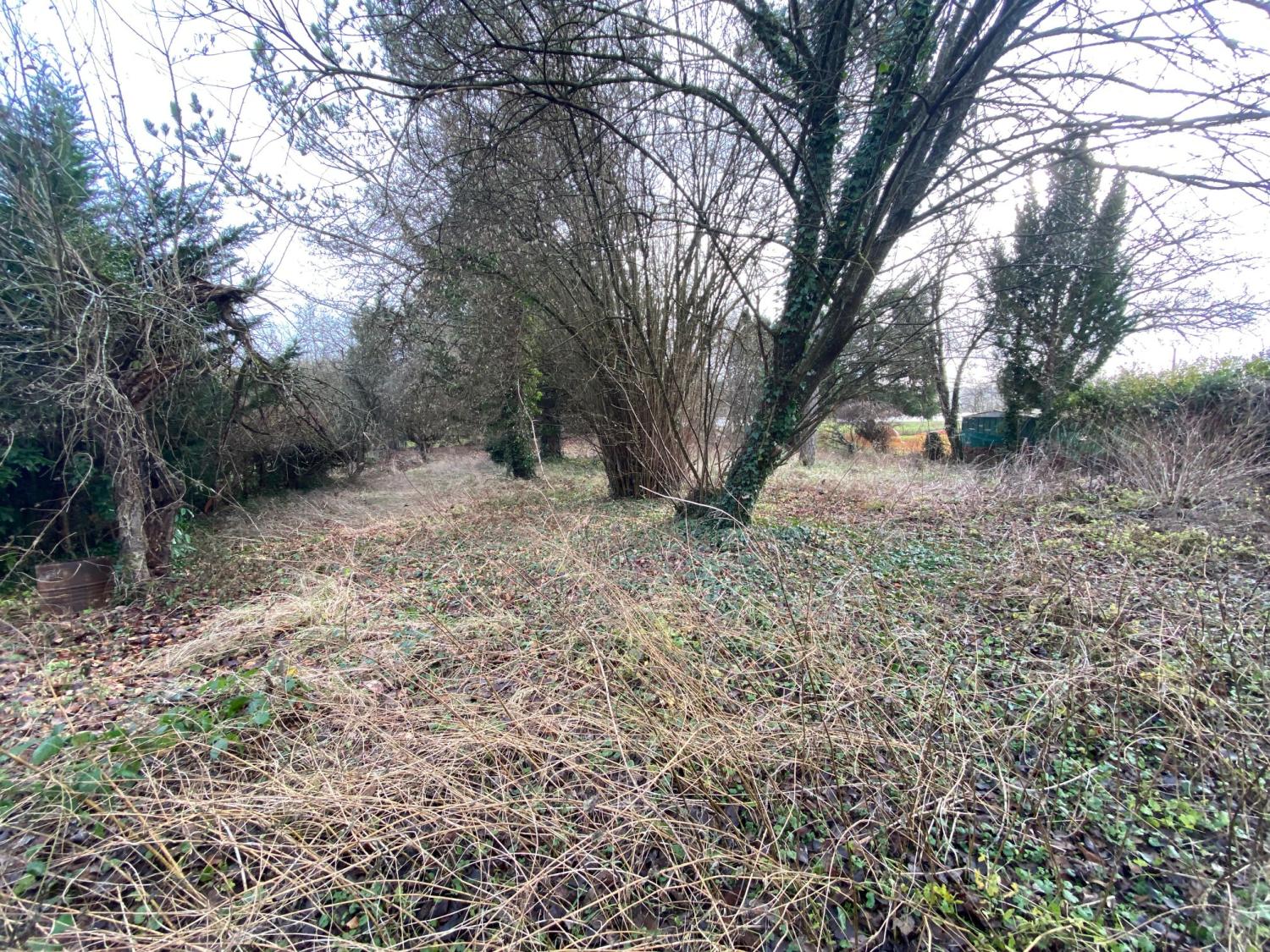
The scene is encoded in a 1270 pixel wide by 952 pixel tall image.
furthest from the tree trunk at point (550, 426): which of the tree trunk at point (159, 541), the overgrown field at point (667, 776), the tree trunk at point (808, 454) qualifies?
the overgrown field at point (667, 776)

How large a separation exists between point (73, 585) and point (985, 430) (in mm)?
17581

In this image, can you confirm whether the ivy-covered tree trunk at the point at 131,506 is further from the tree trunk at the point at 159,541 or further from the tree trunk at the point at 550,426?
the tree trunk at the point at 550,426

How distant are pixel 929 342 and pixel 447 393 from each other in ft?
30.1

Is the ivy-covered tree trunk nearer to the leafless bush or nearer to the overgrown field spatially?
the overgrown field

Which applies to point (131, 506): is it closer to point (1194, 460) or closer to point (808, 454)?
point (1194, 460)

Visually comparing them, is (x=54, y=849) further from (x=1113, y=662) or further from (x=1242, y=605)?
(x=1242, y=605)

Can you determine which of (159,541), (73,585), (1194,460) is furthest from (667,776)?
(1194,460)

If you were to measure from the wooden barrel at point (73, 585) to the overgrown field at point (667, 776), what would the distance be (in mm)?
1317

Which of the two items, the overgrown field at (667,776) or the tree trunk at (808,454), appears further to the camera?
the tree trunk at (808,454)

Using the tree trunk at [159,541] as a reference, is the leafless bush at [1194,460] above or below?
above

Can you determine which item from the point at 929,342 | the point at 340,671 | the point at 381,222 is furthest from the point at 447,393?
the point at 929,342

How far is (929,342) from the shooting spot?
6.70 meters

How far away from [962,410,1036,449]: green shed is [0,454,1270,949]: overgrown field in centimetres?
1070

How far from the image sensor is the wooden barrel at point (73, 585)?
422cm
